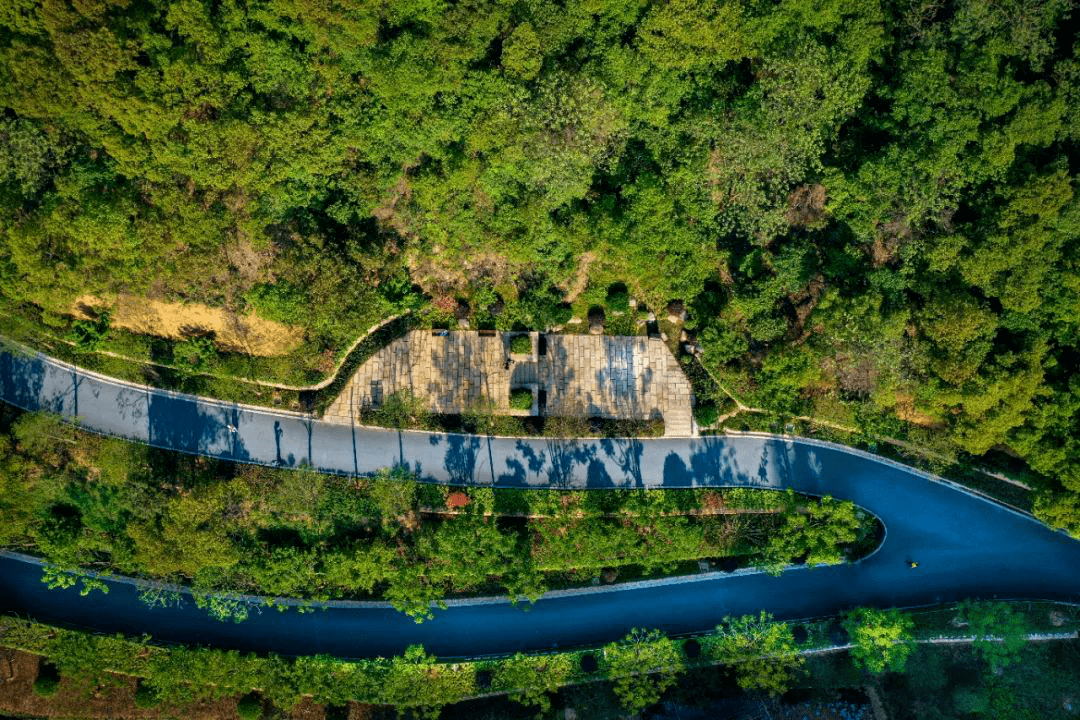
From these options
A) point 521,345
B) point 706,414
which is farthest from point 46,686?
point 706,414

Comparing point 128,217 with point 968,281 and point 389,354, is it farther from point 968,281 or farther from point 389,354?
point 968,281

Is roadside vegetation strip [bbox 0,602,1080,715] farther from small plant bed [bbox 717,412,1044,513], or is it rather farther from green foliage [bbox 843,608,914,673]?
small plant bed [bbox 717,412,1044,513]

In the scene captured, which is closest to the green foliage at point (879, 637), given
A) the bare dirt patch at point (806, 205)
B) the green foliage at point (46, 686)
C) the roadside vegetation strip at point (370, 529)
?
the roadside vegetation strip at point (370, 529)

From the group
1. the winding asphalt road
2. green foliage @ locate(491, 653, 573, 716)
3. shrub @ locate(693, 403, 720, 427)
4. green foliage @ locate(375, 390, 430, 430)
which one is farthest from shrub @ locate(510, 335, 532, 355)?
green foliage @ locate(491, 653, 573, 716)

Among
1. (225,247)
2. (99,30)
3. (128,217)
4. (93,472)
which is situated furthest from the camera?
(93,472)

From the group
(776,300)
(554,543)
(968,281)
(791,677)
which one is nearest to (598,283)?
(776,300)

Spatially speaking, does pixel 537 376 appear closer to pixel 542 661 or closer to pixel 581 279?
pixel 581 279
